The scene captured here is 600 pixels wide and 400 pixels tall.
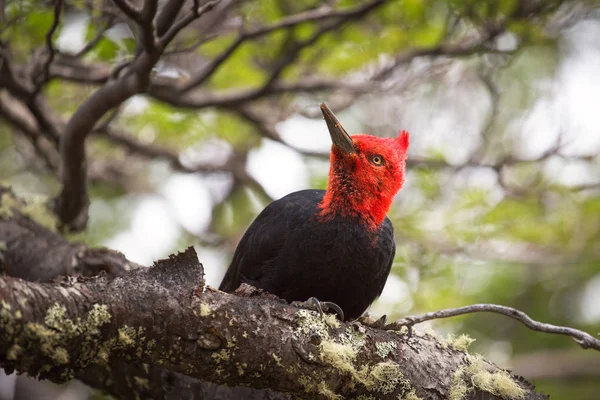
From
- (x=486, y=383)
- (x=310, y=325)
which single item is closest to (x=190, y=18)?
(x=310, y=325)

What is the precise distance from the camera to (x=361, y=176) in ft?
11.3

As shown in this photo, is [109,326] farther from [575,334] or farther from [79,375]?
[575,334]

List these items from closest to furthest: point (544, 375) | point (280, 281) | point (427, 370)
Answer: point (427, 370) → point (280, 281) → point (544, 375)

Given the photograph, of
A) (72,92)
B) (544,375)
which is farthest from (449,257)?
(72,92)

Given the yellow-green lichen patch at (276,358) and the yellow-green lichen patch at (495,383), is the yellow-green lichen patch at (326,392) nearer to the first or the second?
the yellow-green lichen patch at (276,358)

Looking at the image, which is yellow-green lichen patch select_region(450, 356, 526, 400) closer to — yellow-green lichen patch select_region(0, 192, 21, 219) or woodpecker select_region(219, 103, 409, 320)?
woodpecker select_region(219, 103, 409, 320)

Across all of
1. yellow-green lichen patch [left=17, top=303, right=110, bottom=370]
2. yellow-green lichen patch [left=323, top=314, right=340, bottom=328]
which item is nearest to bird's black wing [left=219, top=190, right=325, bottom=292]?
yellow-green lichen patch [left=323, top=314, right=340, bottom=328]

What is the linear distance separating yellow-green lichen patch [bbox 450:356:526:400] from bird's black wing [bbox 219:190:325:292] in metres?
1.05

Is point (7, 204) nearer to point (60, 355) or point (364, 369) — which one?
point (60, 355)

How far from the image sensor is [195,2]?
2795 mm

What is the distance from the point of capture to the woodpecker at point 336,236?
10.6 feet

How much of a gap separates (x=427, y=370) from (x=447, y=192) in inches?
133

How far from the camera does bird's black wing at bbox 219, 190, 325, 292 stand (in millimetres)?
3373

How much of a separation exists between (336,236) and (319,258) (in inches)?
5.3
